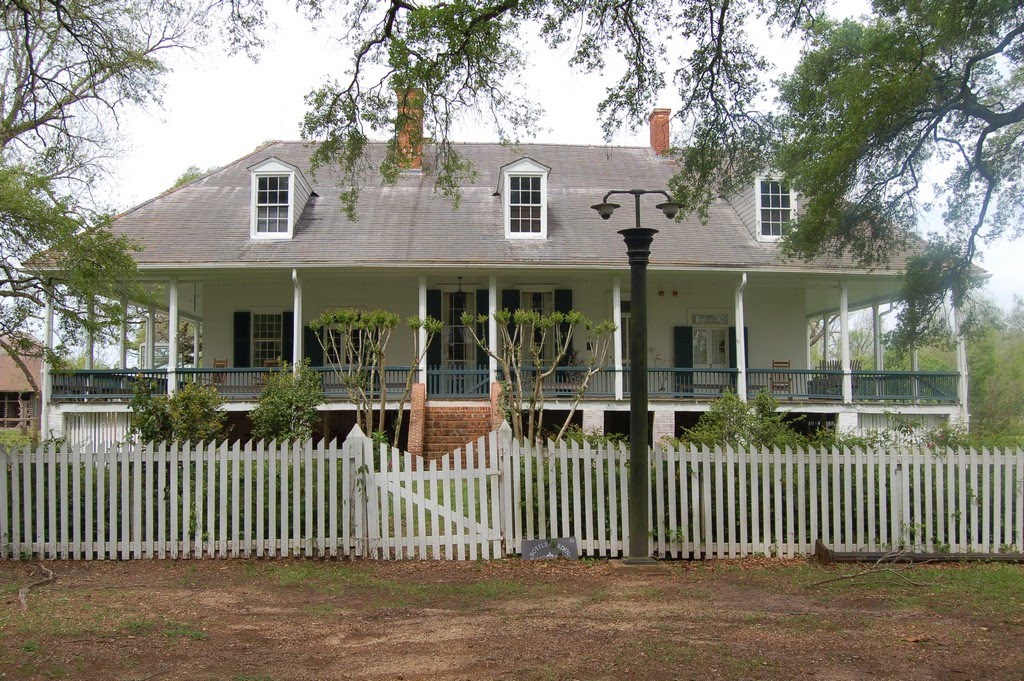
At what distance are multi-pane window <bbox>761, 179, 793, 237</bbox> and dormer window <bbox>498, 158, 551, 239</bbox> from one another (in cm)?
590

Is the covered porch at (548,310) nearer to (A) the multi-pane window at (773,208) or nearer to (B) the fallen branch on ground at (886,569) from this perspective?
(A) the multi-pane window at (773,208)

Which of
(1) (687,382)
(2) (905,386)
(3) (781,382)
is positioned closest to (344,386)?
(1) (687,382)

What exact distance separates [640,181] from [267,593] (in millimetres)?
19430

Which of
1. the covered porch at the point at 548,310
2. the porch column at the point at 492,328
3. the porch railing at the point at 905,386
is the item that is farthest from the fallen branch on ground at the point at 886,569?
the porch railing at the point at 905,386

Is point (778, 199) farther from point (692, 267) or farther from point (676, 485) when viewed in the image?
point (676, 485)

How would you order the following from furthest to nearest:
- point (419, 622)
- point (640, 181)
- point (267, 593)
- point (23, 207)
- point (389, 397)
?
point (640, 181)
point (389, 397)
point (23, 207)
point (267, 593)
point (419, 622)

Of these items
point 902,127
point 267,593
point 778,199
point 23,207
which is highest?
point 778,199

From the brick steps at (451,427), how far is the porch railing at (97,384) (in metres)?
6.55

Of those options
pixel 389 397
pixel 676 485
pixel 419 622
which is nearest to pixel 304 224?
pixel 389 397

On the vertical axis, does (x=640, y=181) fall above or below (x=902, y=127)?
above

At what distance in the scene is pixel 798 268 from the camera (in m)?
20.5

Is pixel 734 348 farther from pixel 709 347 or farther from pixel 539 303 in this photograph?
pixel 539 303

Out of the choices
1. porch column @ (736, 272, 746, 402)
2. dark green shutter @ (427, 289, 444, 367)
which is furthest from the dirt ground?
dark green shutter @ (427, 289, 444, 367)

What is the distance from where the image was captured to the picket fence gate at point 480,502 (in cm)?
963
